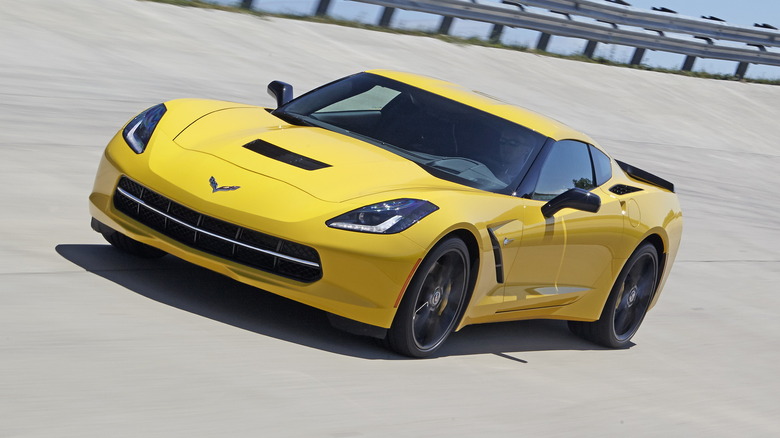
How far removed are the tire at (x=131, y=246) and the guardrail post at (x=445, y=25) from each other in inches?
510

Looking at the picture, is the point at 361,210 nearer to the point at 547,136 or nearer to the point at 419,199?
the point at 419,199

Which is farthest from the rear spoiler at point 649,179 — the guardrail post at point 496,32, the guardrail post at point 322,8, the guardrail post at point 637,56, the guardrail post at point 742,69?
the guardrail post at point 742,69

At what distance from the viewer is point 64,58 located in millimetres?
12273

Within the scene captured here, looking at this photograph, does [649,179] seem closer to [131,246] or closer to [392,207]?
[392,207]

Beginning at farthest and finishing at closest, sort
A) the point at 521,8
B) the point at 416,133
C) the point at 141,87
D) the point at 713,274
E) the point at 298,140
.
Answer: the point at 521,8
the point at 141,87
the point at 713,274
the point at 416,133
the point at 298,140

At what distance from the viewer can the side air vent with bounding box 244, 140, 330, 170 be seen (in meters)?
5.74

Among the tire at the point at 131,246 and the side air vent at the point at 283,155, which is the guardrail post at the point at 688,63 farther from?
the side air vent at the point at 283,155

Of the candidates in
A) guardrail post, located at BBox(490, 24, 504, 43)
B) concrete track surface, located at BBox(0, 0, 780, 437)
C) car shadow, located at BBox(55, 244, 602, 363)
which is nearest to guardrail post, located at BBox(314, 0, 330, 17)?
guardrail post, located at BBox(490, 24, 504, 43)

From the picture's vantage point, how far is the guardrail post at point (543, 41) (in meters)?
20.6

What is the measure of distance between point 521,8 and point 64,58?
924 cm

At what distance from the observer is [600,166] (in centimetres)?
751

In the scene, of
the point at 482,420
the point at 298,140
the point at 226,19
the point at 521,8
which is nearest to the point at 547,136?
the point at 298,140

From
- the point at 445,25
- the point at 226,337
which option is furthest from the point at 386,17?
the point at 226,337

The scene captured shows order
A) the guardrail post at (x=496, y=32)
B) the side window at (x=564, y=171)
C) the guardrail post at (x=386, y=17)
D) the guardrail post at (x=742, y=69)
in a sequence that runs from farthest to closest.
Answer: the guardrail post at (x=742, y=69) → the guardrail post at (x=496, y=32) → the guardrail post at (x=386, y=17) → the side window at (x=564, y=171)
